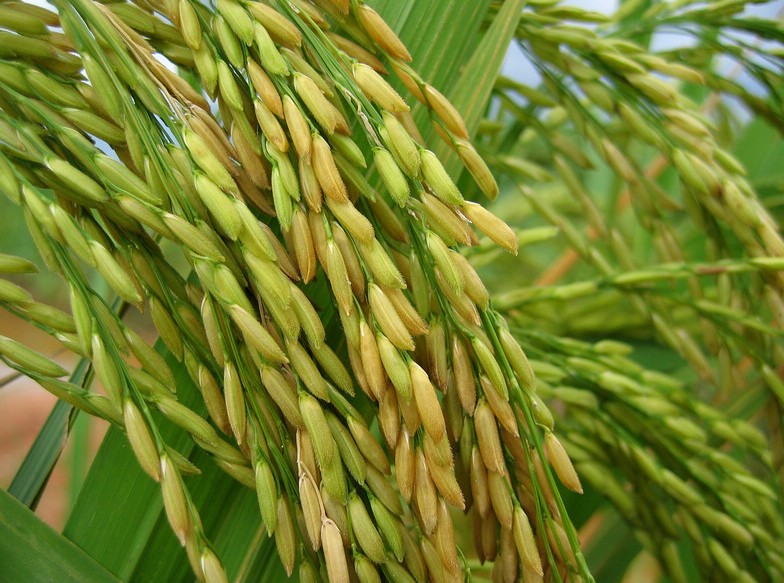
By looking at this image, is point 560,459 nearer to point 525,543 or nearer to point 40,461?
point 525,543

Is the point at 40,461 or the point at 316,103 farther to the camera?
the point at 40,461

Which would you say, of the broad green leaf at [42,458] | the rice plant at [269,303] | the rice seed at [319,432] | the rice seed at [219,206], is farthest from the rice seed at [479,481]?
the broad green leaf at [42,458]

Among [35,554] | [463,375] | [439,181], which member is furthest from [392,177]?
[35,554]

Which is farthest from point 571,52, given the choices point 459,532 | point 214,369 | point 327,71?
point 459,532

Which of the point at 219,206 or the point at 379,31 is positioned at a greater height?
the point at 379,31

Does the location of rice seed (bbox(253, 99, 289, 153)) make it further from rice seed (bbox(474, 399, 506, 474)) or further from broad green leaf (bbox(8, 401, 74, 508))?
broad green leaf (bbox(8, 401, 74, 508))

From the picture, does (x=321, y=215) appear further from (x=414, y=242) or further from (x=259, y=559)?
(x=259, y=559)
